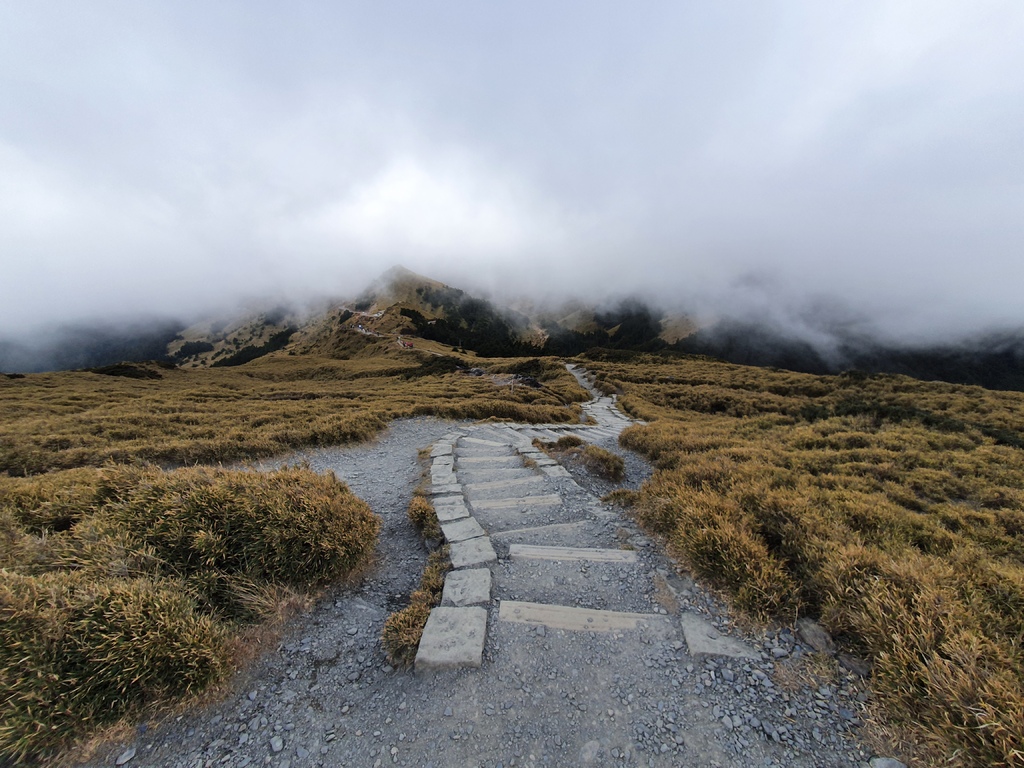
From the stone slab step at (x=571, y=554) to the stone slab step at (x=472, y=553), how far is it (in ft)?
1.30

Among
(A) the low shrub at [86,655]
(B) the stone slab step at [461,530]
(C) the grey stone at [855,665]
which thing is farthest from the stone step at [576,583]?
(A) the low shrub at [86,655]

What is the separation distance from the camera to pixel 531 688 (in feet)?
12.4

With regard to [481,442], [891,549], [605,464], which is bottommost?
[481,442]

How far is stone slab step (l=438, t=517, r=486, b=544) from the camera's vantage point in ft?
20.6

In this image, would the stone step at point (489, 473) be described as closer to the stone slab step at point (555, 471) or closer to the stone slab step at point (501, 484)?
the stone slab step at point (501, 484)

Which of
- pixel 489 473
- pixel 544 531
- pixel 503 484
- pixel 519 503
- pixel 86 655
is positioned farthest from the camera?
pixel 489 473

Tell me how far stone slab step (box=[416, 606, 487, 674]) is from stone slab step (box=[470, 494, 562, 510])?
10.4ft

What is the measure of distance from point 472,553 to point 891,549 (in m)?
6.28

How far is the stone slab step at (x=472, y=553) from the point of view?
563 cm

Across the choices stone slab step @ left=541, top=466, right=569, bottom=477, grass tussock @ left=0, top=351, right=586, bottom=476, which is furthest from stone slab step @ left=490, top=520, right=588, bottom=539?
grass tussock @ left=0, top=351, right=586, bottom=476

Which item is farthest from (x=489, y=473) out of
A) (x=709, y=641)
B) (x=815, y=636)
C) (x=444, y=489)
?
(x=815, y=636)

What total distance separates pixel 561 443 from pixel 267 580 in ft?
28.6

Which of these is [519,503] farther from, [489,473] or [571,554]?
[571,554]

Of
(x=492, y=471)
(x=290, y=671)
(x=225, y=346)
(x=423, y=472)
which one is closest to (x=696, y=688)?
(x=290, y=671)
